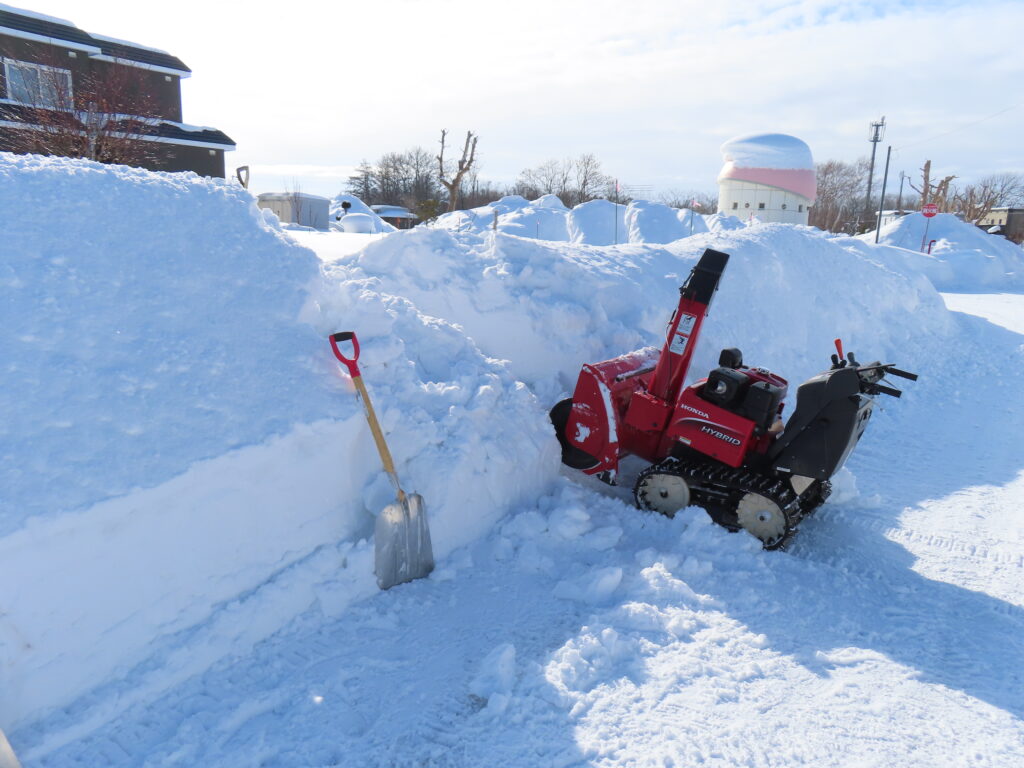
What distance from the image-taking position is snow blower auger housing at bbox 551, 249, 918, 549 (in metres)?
4.57

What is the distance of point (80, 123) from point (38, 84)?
12.9 ft

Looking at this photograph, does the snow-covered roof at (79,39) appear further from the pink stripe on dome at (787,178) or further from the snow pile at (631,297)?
the pink stripe on dome at (787,178)

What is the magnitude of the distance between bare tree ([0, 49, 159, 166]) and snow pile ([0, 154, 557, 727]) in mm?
5828

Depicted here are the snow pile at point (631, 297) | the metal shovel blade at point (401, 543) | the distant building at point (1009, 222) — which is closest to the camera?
the metal shovel blade at point (401, 543)

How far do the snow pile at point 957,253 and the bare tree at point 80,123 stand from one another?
58.4 ft

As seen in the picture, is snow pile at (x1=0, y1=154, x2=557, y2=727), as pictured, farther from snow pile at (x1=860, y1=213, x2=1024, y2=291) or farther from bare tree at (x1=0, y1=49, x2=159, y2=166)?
snow pile at (x1=860, y1=213, x2=1024, y2=291)

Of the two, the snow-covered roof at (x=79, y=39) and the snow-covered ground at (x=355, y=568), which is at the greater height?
the snow-covered roof at (x=79, y=39)

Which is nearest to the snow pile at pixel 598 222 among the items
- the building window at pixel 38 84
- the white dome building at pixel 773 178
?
the white dome building at pixel 773 178

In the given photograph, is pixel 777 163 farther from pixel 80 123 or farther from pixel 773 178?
pixel 80 123

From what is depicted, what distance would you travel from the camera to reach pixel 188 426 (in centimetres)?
363

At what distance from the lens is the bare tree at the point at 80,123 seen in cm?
979

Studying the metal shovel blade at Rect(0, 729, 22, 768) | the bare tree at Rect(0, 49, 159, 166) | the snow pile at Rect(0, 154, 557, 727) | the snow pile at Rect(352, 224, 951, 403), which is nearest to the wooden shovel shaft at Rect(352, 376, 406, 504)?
the snow pile at Rect(0, 154, 557, 727)

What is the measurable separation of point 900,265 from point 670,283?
26.0 feet

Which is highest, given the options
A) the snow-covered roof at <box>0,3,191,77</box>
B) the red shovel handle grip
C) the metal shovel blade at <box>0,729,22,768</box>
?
the snow-covered roof at <box>0,3,191,77</box>
